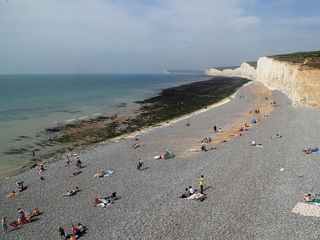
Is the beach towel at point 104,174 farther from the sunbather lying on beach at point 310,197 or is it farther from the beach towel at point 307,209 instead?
the sunbather lying on beach at point 310,197

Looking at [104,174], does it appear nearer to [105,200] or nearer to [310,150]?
[105,200]

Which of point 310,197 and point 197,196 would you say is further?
point 197,196

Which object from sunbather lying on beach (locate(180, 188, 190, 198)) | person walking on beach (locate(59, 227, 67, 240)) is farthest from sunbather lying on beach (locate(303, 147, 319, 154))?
person walking on beach (locate(59, 227, 67, 240))

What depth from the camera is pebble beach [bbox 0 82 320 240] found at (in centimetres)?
1447

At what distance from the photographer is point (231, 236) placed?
44.6ft

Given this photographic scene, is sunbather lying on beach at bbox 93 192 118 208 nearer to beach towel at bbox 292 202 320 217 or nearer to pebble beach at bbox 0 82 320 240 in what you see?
pebble beach at bbox 0 82 320 240

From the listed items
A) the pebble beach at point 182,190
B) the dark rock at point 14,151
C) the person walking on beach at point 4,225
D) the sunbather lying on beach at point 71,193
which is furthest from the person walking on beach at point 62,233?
the dark rock at point 14,151

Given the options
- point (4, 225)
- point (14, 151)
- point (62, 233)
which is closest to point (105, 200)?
point (62, 233)

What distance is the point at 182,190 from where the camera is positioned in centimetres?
1873

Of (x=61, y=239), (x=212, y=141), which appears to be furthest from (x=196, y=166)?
(x=61, y=239)

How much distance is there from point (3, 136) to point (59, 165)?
15716 mm

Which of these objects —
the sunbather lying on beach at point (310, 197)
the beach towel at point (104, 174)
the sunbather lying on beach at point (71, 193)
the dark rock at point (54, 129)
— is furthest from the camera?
the dark rock at point (54, 129)

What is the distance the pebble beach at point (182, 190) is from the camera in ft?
47.5

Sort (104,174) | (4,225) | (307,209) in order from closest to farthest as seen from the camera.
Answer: (307,209), (4,225), (104,174)
